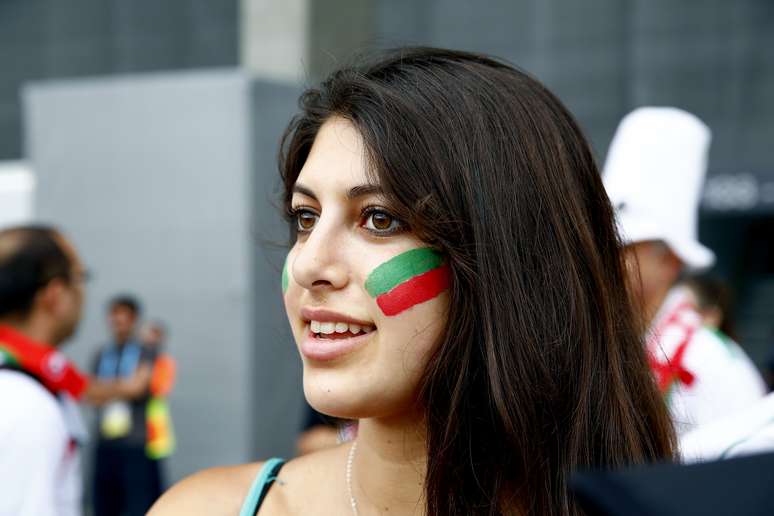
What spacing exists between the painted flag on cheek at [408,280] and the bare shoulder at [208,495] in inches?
19.8

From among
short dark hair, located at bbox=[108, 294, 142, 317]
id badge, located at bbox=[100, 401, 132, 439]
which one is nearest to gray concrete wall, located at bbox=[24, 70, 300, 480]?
short dark hair, located at bbox=[108, 294, 142, 317]

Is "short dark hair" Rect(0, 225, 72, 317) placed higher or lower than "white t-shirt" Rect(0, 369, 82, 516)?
higher

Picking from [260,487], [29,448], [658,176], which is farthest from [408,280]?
[658,176]

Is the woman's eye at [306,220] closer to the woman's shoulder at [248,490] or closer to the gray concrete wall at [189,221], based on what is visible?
the woman's shoulder at [248,490]

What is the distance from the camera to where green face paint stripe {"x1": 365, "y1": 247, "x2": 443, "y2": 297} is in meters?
1.82

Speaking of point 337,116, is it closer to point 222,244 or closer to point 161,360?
point 161,360

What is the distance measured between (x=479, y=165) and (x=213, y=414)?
6768 millimetres

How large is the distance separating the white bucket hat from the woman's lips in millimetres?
1785

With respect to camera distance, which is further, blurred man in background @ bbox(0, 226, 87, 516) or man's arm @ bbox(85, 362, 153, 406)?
man's arm @ bbox(85, 362, 153, 406)

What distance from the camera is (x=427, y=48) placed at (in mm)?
2027

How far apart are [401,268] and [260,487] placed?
0.54 metres

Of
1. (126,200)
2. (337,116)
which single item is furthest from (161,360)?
(337,116)

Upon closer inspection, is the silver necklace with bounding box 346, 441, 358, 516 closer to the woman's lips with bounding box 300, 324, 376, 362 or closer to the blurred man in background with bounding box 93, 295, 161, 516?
the woman's lips with bounding box 300, 324, 376, 362

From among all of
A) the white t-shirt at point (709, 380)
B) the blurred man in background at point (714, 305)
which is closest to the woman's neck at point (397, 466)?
the white t-shirt at point (709, 380)
